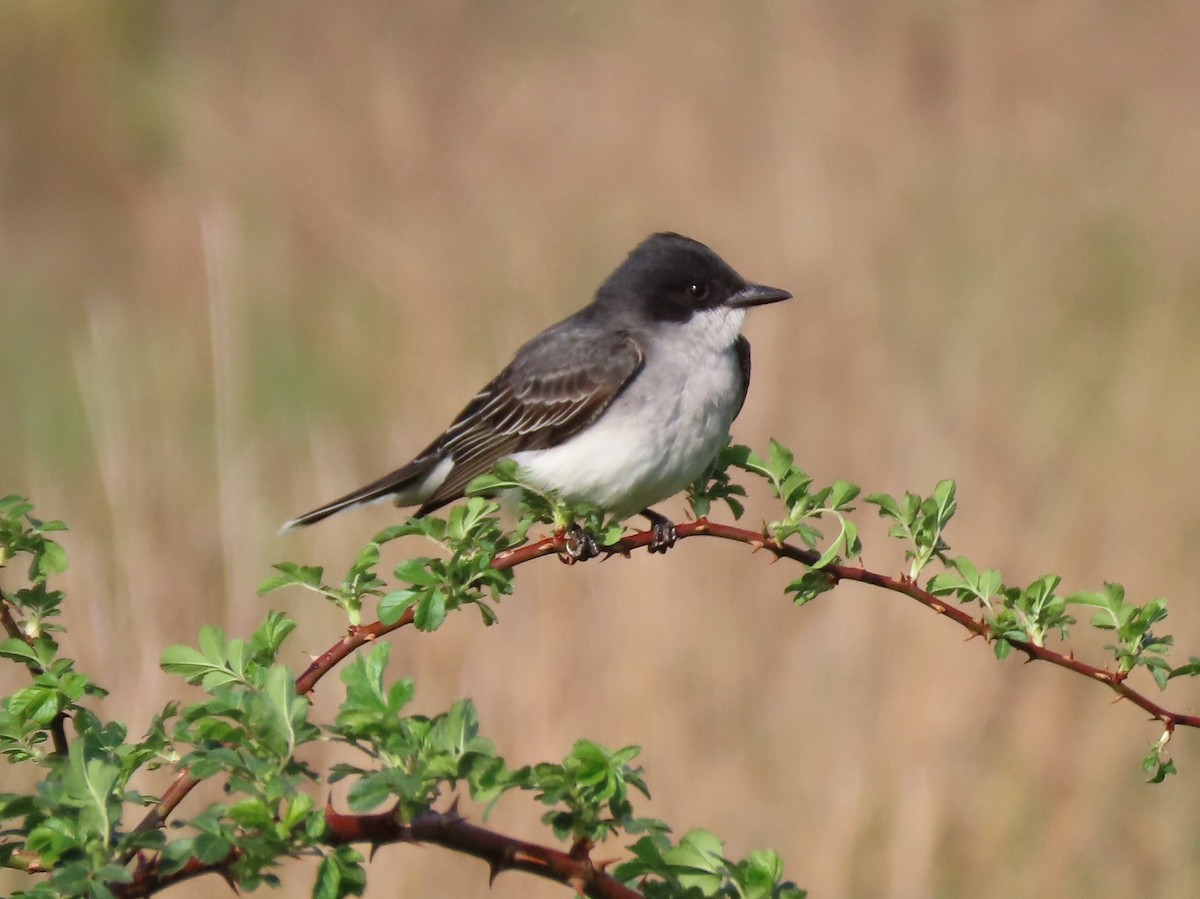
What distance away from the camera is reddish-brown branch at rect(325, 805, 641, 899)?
1716mm

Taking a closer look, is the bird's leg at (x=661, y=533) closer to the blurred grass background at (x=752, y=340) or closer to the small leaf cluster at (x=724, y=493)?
→ the small leaf cluster at (x=724, y=493)

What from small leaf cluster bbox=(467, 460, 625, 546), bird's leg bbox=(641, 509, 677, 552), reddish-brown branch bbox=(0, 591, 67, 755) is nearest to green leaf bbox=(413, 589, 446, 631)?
small leaf cluster bbox=(467, 460, 625, 546)

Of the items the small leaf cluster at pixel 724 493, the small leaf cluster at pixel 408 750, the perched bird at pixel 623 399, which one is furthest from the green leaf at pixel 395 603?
the perched bird at pixel 623 399

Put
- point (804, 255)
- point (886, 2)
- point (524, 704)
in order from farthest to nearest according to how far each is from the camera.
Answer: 1. point (886, 2)
2. point (804, 255)
3. point (524, 704)

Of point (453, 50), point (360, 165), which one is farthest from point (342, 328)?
point (453, 50)

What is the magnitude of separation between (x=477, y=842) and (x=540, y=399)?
306cm

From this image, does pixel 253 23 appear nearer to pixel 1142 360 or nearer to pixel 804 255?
pixel 804 255

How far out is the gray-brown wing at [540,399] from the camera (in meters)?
4.53

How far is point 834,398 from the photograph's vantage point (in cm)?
607

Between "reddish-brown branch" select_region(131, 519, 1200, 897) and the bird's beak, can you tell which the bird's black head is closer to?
the bird's beak

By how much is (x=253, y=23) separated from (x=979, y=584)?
12322mm

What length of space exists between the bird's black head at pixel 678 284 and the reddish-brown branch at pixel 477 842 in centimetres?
305

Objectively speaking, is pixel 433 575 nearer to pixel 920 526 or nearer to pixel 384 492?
pixel 920 526

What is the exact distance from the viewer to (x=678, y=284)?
4785 mm
